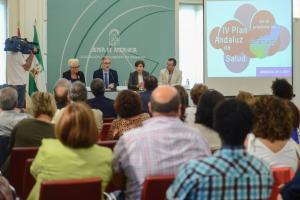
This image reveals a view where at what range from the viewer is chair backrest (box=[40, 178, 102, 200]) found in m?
2.46

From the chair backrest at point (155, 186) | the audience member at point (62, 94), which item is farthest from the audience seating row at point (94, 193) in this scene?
the audience member at point (62, 94)

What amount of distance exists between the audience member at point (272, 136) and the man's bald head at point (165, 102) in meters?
0.55

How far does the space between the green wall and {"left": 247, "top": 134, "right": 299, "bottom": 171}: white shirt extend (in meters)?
6.96

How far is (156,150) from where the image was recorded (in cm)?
276

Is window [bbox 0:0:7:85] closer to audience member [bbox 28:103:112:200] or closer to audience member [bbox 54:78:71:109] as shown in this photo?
audience member [bbox 54:78:71:109]

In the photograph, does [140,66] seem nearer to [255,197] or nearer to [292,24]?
[292,24]

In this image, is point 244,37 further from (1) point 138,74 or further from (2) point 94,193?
(2) point 94,193

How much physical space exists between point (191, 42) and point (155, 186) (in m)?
9.34

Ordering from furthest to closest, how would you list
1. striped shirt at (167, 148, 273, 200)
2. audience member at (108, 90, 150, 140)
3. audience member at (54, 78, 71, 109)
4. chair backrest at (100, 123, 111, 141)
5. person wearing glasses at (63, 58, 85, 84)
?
person wearing glasses at (63, 58, 85, 84) → audience member at (54, 78, 71, 109) → chair backrest at (100, 123, 111, 141) → audience member at (108, 90, 150, 140) → striped shirt at (167, 148, 273, 200)

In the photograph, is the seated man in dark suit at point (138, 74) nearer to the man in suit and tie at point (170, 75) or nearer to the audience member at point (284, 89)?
the man in suit and tie at point (170, 75)

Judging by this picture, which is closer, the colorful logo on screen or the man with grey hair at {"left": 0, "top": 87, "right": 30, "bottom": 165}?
the man with grey hair at {"left": 0, "top": 87, "right": 30, "bottom": 165}

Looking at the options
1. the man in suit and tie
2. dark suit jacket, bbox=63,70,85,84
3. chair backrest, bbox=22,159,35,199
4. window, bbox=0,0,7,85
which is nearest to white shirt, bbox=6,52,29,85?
dark suit jacket, bbox=63,70,85,84

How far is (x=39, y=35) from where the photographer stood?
970 centimetres

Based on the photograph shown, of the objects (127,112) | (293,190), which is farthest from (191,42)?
(293,190)
